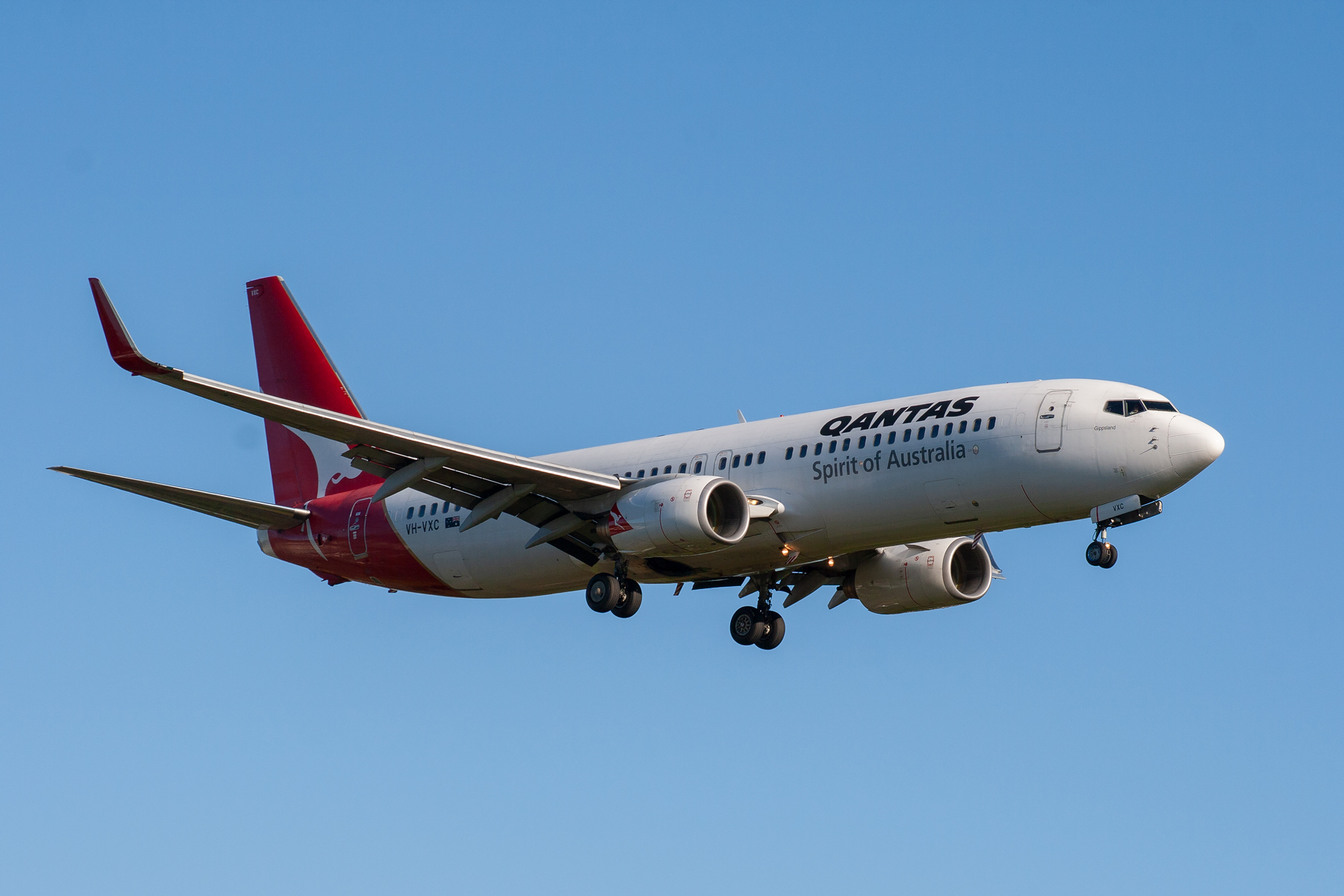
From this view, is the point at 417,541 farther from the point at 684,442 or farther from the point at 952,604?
the point at 952,604

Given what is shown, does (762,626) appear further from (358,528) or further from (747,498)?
(358,528)

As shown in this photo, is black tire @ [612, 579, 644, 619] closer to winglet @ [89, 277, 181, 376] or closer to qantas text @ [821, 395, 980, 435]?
qantas text @ [821, 395, 980, 435]

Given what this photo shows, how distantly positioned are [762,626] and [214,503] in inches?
579

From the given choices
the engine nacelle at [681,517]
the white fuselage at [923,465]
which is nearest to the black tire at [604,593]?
the white fuselage at [923,465]

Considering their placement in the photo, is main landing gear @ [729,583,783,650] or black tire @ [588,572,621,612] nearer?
black tire @ [588,572,621,612]

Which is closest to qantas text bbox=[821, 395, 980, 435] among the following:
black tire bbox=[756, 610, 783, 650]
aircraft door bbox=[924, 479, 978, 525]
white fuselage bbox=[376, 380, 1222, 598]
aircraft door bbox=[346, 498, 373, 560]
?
white fuselage bbox=[376, 380, 1222, 598]

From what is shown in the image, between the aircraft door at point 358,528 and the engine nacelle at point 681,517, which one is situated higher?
the aircraft door at point 358,528

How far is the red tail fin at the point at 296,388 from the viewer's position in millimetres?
49469

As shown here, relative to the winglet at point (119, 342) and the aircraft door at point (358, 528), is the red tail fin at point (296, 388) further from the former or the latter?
the winglet at point (119, 342)

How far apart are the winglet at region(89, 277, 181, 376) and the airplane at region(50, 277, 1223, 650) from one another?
4 centimetres

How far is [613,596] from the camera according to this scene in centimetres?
4044

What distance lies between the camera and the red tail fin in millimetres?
49469

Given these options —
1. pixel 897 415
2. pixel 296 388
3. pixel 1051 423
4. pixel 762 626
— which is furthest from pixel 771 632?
pixel 296 388

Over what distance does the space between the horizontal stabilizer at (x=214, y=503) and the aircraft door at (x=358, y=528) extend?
1.64 metres
